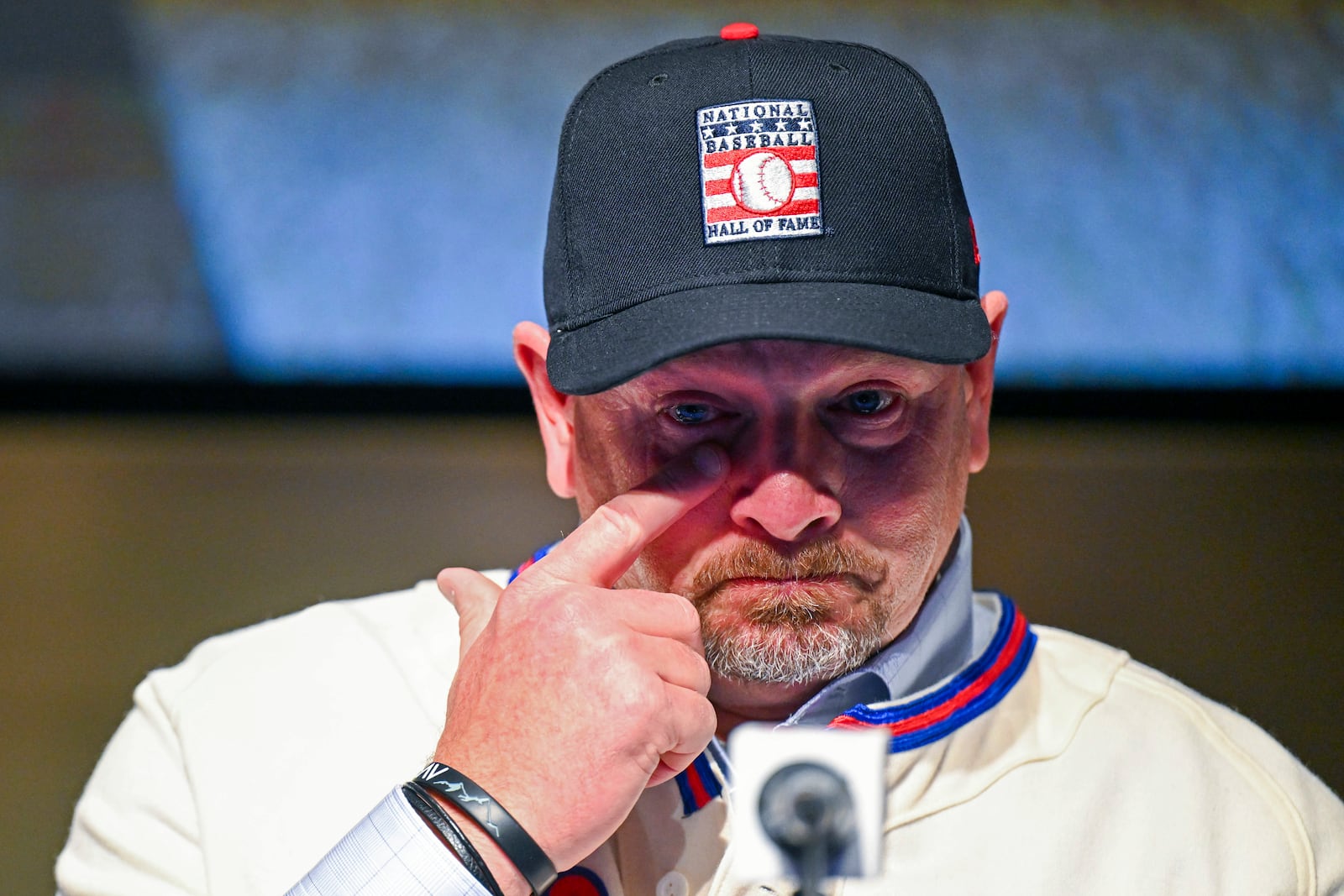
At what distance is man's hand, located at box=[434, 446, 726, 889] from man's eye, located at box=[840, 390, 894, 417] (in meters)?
0.18

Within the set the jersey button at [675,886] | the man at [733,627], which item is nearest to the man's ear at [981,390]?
the man at [733,627]

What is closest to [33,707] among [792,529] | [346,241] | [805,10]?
[346,241]

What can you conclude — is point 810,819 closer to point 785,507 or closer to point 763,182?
point 785,507

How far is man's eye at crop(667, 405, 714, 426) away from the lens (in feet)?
3.29

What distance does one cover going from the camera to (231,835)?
1123 mm

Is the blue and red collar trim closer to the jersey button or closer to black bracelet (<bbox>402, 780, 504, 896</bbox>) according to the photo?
the jersey button

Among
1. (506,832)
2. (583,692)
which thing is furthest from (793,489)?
(506,832)

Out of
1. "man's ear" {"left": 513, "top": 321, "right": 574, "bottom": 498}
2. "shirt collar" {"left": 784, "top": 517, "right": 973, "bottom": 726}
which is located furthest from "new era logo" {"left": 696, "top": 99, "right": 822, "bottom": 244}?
"shirt collar" {"left": 784, "top": 517, "right": 973, "bottom": 726}

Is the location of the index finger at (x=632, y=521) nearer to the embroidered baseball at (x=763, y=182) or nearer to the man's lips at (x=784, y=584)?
the man's lips at (x=784, y=584)

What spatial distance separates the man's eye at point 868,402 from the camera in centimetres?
100

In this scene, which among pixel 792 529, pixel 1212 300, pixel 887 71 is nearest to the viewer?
pixel 792 529

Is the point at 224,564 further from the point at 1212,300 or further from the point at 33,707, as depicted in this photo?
the point at 1212,300

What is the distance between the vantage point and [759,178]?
970 mm

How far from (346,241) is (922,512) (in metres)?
1.15
